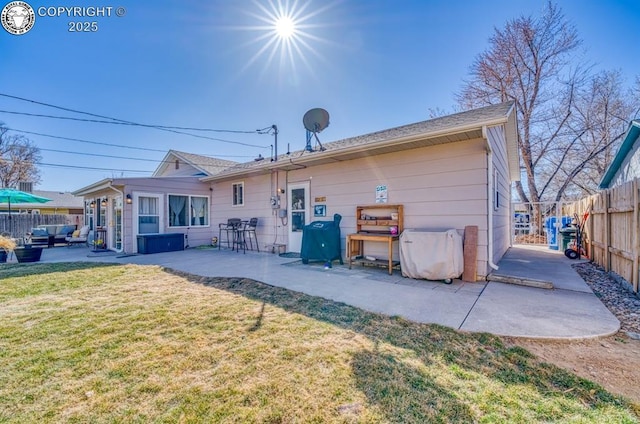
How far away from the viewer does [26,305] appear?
144 inches

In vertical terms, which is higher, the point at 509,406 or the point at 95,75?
the point at 95,75

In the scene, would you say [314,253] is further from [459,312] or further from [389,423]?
[389,423]

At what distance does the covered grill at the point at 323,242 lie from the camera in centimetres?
644

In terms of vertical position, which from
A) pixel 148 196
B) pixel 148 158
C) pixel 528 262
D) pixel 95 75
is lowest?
pixel 528 262

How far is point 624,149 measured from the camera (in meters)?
8.87

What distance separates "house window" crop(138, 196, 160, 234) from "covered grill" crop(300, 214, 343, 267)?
6087mm

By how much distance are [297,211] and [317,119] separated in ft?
8.66

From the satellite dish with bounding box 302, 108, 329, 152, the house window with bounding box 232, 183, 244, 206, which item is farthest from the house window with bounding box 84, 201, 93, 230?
the satellite dish with bounding box 302, 108, 329, 152

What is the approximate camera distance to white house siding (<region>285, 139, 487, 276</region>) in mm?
4977

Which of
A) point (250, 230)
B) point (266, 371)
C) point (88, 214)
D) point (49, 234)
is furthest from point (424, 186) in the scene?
point (49, 234)

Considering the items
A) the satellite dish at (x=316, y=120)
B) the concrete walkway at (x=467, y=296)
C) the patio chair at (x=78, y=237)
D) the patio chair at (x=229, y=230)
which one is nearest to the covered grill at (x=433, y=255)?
the concrete walkway at (x=467, y=296)

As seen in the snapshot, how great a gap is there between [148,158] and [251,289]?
1472 centimetres

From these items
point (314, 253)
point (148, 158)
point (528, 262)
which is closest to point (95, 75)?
point (148, 158)

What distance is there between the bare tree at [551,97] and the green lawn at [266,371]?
15.7 m
